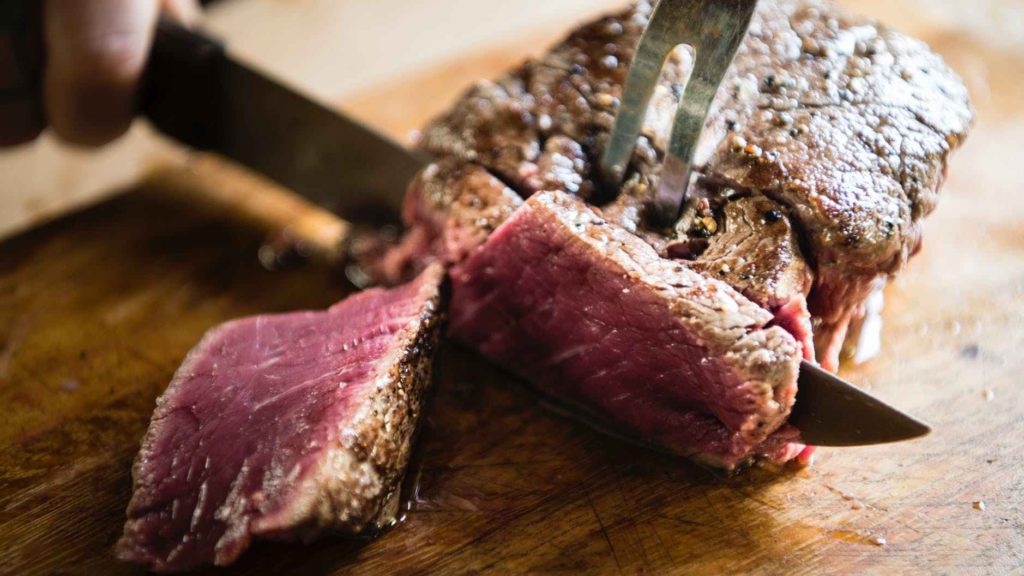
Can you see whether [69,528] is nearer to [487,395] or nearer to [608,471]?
[487,395]

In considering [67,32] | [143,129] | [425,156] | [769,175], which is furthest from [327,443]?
[143,129]

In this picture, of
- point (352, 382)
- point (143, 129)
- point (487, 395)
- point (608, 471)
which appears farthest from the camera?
point (143, 129)

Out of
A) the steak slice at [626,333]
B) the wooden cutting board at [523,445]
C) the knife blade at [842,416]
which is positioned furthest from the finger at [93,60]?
the knife blade at [842,416]

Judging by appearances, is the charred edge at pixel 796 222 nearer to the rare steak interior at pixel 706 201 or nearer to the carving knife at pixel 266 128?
the rare steak interior at pixel 706 201

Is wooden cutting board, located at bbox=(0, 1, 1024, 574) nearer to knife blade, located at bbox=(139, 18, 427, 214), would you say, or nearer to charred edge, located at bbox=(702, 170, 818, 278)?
knife blade, located at bbox=(139, 18, 427, 214)

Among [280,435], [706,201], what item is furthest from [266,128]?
[706,201]

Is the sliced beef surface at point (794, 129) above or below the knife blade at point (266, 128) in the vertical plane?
above

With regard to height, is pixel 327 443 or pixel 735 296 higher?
pixel 735 296

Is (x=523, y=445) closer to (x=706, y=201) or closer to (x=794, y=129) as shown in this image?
(x=706, y=201)
